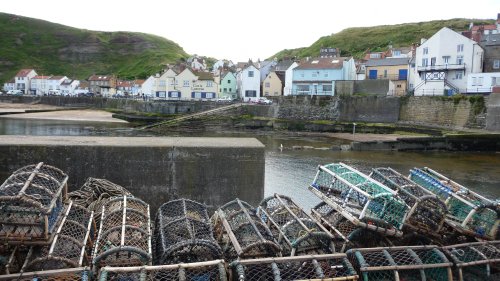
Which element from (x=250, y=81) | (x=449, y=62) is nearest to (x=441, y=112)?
(x=449, y=62)

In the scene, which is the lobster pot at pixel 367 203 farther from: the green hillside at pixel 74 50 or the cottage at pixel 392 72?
the green hillside at pixel 74 50

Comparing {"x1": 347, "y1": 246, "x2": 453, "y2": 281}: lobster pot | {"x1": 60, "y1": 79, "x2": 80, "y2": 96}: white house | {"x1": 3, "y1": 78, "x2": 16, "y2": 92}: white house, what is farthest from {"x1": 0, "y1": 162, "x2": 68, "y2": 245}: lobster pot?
{"x1": 3, "y1": 78, "x2": 16, "y2": 92}: white house

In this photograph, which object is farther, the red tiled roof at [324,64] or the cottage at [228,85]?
the cottage at [228,85]

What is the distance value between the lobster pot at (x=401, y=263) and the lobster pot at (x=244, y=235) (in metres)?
0.85

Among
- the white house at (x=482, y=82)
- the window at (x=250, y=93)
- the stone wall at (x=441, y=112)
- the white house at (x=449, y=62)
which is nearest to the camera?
the stone wall at (x=441, y=112)

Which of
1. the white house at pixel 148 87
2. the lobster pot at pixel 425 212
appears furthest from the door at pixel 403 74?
the lobster pot at pixel 425 212

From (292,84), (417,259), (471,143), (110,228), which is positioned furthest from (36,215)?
(292,84)

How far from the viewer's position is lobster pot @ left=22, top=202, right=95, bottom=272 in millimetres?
3742

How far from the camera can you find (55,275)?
3430 millimetres

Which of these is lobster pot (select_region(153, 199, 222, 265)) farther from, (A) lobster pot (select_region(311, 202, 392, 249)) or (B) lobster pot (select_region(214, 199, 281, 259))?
(A) lobster pot (select_region(311, 202, 392, 249))

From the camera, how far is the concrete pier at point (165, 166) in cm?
610

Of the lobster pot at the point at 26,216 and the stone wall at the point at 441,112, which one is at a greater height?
the stone wall at the point at 441,112

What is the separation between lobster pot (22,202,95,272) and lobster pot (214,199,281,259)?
1.42 meters

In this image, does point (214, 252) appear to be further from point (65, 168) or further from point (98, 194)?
point (65, 168)
